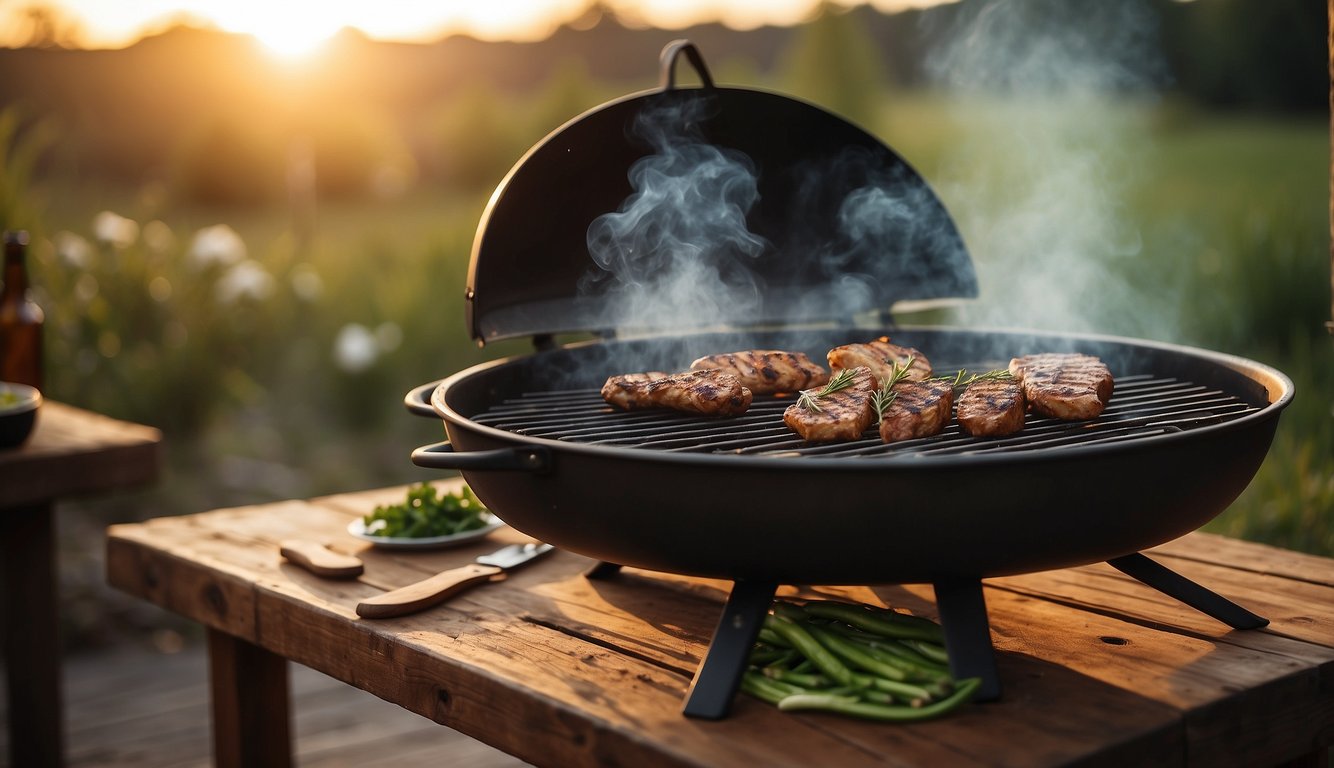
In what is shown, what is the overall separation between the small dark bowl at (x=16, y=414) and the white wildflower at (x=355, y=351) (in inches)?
102

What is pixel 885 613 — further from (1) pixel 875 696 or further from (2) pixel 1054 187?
(2) pixel 1054 187

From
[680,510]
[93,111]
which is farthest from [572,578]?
[93,111]

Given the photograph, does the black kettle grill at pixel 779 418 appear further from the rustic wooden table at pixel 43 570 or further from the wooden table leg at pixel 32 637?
the wooden table leg at pixel 32 637

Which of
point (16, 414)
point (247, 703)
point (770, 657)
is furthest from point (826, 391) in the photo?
point (16, 414)

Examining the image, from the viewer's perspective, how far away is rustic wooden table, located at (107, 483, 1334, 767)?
153 centimetres

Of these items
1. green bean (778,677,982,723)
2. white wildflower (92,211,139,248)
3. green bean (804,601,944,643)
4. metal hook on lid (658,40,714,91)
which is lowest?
green bean (778,677,982,723)

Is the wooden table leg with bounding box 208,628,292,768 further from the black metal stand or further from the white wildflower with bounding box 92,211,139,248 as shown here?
the white wildflower with bounding box 92,211,139,248

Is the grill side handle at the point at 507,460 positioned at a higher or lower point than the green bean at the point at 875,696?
higher

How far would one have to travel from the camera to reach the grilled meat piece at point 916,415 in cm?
199

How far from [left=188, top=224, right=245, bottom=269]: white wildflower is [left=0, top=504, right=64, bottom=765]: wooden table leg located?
9.32 ft

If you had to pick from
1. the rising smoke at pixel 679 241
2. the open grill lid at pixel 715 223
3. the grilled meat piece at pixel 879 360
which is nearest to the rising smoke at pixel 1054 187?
the open grill lid at pixel 715 223

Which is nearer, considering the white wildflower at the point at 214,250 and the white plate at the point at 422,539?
the white plate at the point at 422,539

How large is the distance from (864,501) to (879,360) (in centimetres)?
91

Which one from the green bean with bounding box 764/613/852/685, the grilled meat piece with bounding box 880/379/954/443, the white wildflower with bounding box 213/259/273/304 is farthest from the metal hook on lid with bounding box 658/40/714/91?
the white wildflower with bounding box 213/259/273/304
